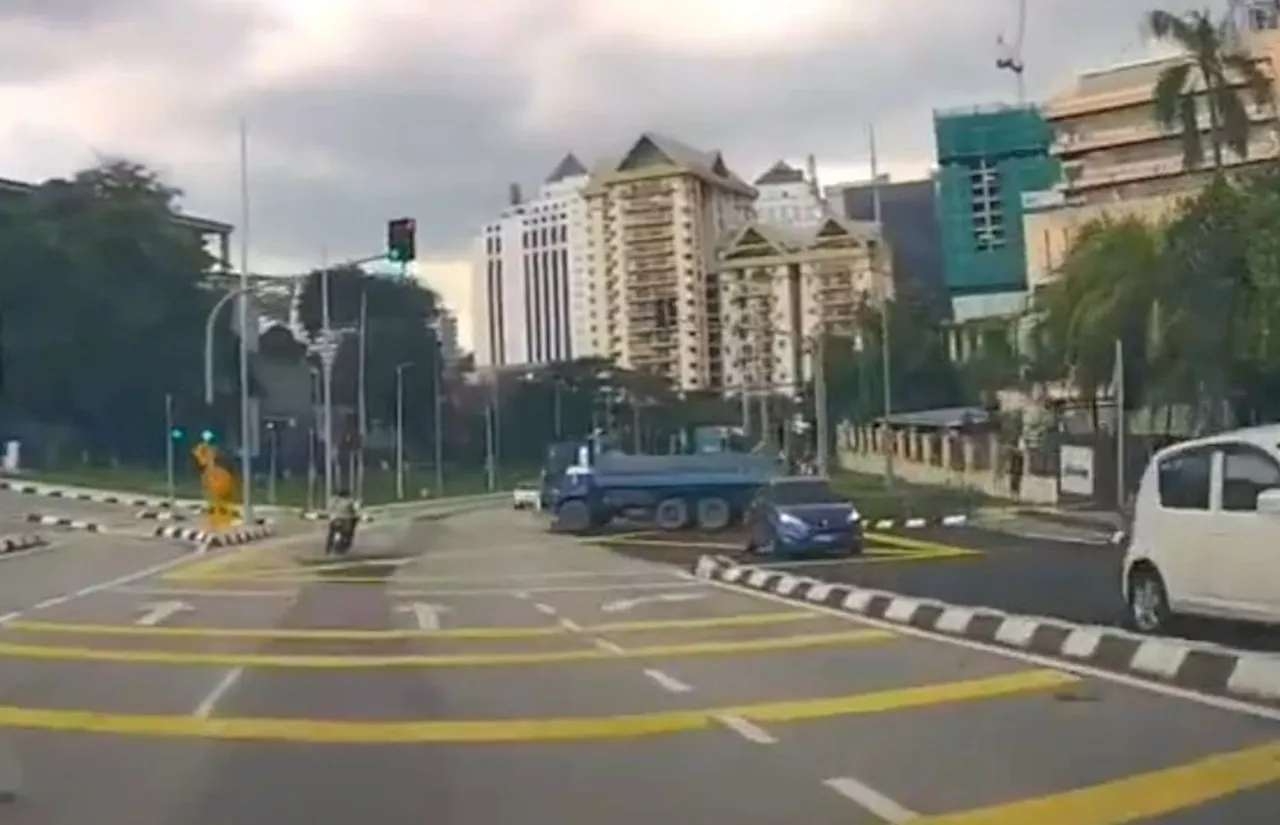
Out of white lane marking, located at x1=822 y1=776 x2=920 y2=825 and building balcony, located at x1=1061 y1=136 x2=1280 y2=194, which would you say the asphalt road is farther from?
building balcony, located at x1=1061 y1=136 x2=1280 y2=194

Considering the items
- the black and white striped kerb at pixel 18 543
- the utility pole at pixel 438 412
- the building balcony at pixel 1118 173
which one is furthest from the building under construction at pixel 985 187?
the black and white striped kerb at pixel 18 543

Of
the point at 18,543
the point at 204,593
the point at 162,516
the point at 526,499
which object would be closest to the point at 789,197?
the point at 526,499

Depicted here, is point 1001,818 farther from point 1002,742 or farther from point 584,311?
point 584,311

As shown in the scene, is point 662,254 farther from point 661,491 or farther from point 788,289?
point 661,491

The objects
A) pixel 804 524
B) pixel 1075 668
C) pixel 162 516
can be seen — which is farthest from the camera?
pixel 162 516

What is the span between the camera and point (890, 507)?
6262 centimetres

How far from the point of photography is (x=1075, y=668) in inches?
700

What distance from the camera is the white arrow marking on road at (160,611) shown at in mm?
26016

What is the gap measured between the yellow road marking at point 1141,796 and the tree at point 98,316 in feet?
315

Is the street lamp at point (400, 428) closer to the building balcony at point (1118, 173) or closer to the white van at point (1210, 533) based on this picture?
the building balcony at point (1118, 173)

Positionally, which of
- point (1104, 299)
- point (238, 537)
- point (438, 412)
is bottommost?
point (238, 537)

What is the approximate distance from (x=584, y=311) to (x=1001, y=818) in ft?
458

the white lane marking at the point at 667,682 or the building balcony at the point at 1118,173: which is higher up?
the building balcony at the point at 1118,173

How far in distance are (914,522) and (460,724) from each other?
40791 millimetres
